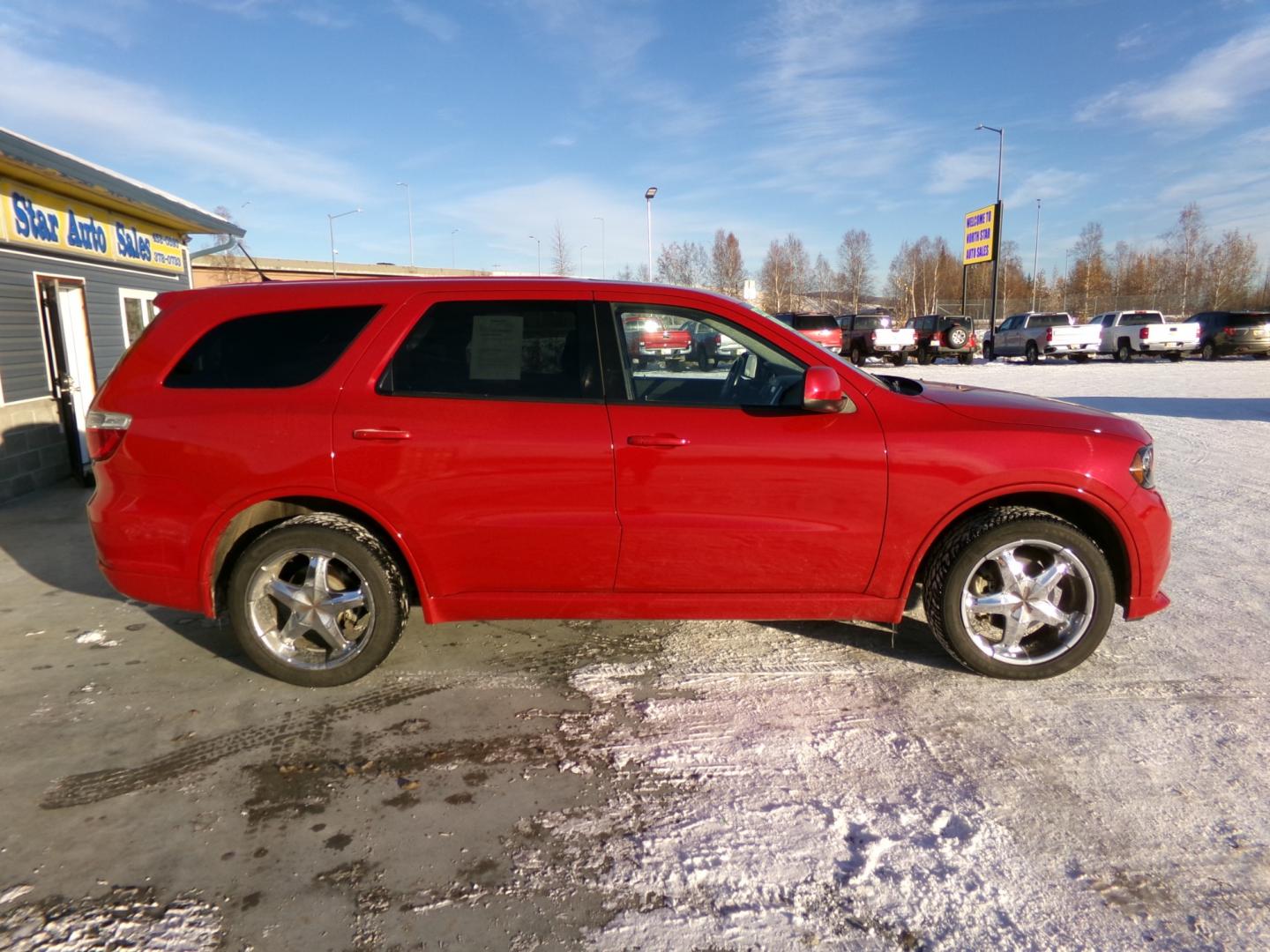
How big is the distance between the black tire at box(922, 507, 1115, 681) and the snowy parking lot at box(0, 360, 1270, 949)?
0.47ft

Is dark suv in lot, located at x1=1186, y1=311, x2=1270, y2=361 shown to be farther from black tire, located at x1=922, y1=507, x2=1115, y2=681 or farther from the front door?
the front door

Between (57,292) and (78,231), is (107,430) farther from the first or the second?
(78,231)

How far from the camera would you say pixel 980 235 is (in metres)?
40.3

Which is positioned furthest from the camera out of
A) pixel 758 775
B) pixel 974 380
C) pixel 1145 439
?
pixel 974 380

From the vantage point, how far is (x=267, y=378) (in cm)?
362

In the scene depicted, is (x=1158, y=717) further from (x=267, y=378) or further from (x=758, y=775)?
(x=267, y=378)

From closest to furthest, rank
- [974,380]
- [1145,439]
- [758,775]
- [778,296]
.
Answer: [758,775], [1145,439], [974,380], [778,296]

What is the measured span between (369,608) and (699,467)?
161cm

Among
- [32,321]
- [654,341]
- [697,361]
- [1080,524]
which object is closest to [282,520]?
[654,341]

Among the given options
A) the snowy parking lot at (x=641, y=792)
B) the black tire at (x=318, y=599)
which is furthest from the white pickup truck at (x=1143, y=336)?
the black tire at (x=318, y=599)

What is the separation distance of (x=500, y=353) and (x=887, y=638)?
2449mm

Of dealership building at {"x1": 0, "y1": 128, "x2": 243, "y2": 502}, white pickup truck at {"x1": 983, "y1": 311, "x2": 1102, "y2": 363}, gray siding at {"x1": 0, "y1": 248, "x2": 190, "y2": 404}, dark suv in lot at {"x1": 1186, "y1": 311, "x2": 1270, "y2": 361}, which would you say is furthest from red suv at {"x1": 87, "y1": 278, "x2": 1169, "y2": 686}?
dark suv in lot at {"x1": 1186, "y1": 311, "x2": 1270, "y2": 361}

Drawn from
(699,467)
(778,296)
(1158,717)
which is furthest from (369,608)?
(778,296)

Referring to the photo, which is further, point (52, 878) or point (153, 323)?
point (153, 323)
